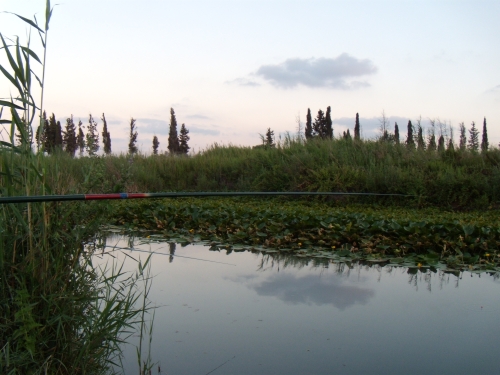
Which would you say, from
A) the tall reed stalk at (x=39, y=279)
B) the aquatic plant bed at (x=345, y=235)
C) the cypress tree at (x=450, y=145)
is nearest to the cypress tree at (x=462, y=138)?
the cypress tree at (x=450, y=145)

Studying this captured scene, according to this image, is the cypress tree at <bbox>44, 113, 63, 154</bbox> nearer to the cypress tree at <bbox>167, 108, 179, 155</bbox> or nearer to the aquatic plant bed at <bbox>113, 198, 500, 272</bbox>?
the aquatic plant bed at <bbox>113, 198, 500, 272</bbox>

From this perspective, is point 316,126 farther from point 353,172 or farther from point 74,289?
point 74,289

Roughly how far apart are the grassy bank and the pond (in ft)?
13.0

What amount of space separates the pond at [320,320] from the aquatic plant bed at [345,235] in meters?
0.28

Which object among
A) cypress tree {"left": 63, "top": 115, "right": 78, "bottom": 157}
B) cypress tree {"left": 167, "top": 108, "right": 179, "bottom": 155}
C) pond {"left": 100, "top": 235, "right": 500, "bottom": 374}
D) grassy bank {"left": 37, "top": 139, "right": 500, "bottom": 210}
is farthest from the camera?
cypress tree {"left": 167, "top": 108, "right": 179, "bottom": 155}

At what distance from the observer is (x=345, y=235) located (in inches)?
263

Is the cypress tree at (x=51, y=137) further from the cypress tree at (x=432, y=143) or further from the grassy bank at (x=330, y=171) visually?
the cypress tree at (x=432, y=143)

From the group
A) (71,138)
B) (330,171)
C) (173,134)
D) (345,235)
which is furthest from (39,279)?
(173,134)

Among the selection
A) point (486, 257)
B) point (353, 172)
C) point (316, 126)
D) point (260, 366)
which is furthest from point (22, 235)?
point (316, 126)

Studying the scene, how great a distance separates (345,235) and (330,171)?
16.9ft

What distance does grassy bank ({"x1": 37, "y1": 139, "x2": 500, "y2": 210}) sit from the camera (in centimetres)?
1040

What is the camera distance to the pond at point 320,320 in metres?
3.33

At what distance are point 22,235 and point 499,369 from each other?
118 inches

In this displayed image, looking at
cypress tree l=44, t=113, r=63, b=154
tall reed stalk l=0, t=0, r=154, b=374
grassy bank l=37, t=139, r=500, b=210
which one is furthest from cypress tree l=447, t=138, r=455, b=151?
tall reed stalk l=0, t=0, r=154, b=374
